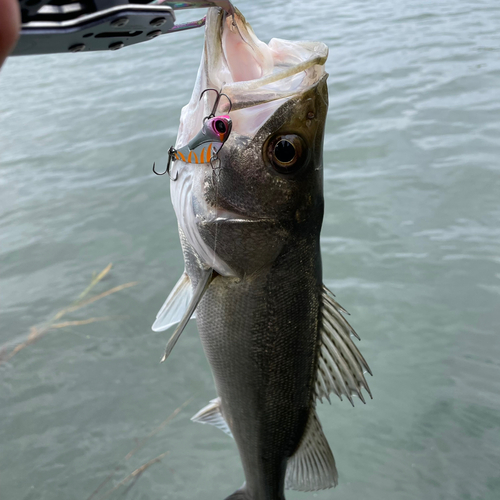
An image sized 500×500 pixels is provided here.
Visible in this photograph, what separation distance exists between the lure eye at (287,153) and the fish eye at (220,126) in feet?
0.47

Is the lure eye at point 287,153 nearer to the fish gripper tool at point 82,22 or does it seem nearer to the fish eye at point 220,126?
the fish eye at point 220,126

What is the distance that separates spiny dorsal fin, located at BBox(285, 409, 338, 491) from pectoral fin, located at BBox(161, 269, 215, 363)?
702 mm

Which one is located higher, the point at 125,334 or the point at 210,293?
the point at 210,293

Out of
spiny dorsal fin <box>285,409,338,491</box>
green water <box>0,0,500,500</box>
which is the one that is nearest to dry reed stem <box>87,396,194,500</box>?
green water <box>0,0,500,500</box>

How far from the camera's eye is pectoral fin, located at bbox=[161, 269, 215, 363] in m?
1.48

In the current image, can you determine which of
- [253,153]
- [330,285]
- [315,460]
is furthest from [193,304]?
[330,285]

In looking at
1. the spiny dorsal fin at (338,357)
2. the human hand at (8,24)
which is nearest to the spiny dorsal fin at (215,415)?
the spiny dorsal fin at (338,357)

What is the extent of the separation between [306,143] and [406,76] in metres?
6.46

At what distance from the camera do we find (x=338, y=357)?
181cm

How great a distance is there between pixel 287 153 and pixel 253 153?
0.10 m

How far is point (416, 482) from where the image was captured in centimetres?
287

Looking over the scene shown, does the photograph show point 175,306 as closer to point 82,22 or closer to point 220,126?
point 220,126

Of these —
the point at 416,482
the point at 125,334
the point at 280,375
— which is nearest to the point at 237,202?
the point at 280,375

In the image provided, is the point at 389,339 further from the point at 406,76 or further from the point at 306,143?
the point at 406,76
